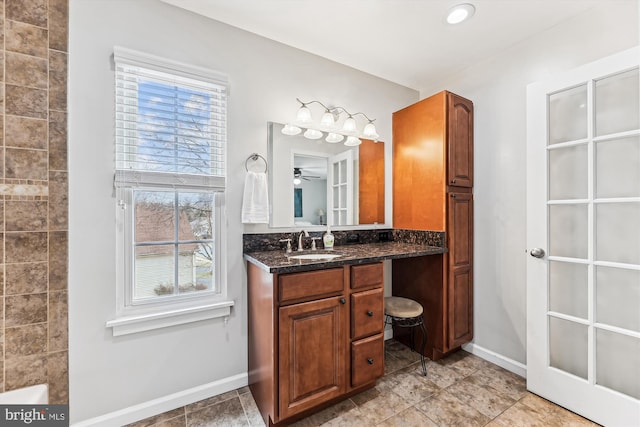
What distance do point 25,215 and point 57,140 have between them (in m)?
0.40

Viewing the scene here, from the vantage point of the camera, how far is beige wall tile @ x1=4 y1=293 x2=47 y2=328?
1.27m

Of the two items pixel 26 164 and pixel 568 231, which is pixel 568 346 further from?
pixel 26 164

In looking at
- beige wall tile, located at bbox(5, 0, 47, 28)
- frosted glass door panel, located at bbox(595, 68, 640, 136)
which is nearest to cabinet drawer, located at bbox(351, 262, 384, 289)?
frosted glass door panel, located at bbox(595, 68, 640, 136)

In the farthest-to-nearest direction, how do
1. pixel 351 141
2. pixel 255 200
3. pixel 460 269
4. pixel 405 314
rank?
pixel 351 141, pixel 460 269, pixel 405 314, pixel 255 200

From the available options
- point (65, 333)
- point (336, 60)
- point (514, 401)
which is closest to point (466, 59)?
point (336, 60)

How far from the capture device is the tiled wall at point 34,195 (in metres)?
1.26

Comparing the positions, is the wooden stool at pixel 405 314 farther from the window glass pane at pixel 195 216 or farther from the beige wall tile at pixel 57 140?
the beige wall tile at pixel 57 140

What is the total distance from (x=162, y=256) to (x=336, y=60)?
6.56 feet

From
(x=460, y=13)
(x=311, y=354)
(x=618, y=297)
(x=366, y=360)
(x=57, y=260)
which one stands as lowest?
(x=366, y=360)

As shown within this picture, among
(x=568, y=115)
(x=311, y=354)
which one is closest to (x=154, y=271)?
(x=311, y=354)

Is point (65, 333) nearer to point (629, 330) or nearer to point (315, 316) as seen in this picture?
point (315, 316)

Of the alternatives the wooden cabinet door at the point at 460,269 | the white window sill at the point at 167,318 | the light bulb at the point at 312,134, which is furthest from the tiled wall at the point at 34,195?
the wooden cabinet door at the point at 460,269

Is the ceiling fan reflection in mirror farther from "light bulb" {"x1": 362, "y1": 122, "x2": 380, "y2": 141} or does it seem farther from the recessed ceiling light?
the recessed ceiling light

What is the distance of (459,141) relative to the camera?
219 centimetres
